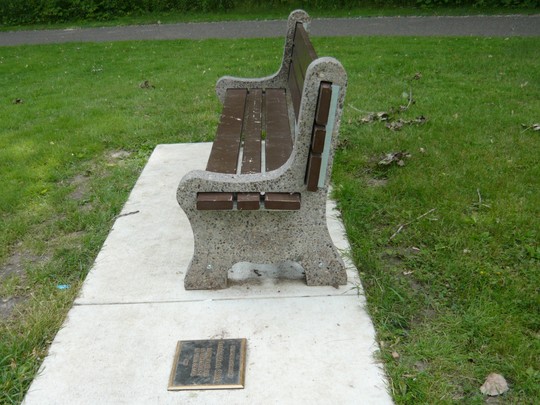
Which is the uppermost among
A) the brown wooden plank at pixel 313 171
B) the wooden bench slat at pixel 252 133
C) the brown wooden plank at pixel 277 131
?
the brown wooden plank at pixel 313 171

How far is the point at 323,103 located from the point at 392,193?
6.14 feet

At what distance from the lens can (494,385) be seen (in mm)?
2584

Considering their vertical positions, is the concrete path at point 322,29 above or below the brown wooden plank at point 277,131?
below

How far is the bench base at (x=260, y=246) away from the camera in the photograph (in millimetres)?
3146

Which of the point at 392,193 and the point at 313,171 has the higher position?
the point at 313,171

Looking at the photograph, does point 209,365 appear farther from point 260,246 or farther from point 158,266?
point 158,266

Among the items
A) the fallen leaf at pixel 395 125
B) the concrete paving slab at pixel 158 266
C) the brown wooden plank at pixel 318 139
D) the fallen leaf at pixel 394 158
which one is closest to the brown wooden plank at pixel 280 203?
the brown wooden plank at pixel 318 139

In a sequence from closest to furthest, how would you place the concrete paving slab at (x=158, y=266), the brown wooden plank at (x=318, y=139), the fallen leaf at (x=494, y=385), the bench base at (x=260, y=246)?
1. the fallen leaf at (x=494, y=385)
2. the brown wooden plank at (x=318, y=139)
3. the bench base at (x=260, y=246)
4. the concrete paving slab at (x=158, y=266)

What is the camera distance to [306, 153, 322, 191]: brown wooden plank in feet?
Result: 9.50

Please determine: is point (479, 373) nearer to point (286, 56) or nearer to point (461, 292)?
point (461, 292)

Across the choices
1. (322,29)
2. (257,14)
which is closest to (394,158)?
(322,29)

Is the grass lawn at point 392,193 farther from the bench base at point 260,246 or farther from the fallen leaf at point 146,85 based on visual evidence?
the bench base at point 260,246

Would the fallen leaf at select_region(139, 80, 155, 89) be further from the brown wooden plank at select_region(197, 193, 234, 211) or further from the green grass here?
the green grass

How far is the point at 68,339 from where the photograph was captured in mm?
2947
